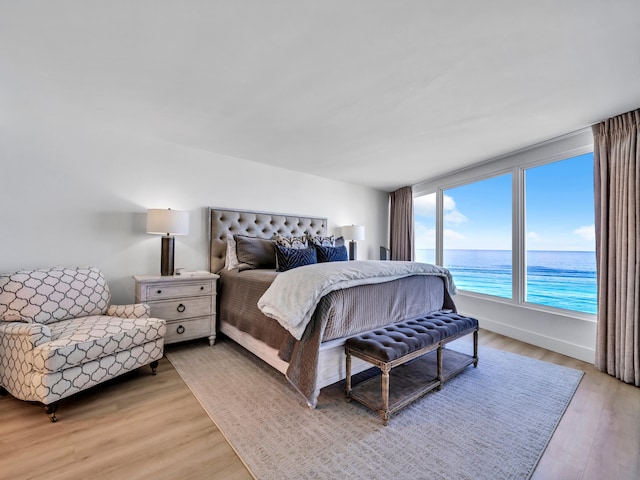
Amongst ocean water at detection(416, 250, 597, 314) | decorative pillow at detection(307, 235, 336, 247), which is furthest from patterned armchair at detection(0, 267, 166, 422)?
ocean water at detection(416, 250, 597, 314)

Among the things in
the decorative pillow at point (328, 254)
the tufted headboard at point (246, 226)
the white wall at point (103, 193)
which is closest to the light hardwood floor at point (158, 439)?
the white wall at point (103, 193)

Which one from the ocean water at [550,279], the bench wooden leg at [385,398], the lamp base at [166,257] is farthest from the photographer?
the ocean water at [550,279]

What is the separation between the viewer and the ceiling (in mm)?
1445

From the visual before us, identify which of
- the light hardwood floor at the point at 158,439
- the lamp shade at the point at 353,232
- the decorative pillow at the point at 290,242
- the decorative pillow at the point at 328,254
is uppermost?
the lamp shade at the point at 353,232

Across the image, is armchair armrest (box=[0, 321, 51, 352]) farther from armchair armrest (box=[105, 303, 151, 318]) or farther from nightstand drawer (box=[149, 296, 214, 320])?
nightstand drawer (box=[149, 296, 214, 320])

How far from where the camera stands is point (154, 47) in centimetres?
167

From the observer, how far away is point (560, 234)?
327cm

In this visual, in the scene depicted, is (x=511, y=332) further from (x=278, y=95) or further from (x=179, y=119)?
(x=179, y=119)

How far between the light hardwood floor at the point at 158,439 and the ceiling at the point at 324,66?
2.32 meters

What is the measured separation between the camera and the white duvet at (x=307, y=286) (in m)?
1.77

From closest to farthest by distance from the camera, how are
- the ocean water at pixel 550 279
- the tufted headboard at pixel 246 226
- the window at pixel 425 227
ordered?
the ocean water at pixel 550 279 → the tufted headboard at pixel 246 226 → the window at pixel 425 227

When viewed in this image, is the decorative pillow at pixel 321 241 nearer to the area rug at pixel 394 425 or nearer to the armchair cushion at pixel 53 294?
the area rug at pixel 394 425

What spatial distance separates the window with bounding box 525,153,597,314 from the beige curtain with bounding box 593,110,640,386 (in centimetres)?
46

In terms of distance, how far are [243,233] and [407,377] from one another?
2582 millimetres
